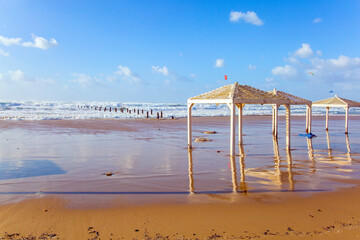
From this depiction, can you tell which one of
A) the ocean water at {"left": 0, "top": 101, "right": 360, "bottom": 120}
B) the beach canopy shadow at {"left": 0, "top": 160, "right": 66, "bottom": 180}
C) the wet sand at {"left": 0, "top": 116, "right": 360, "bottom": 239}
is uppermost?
the ocean water at {"left": 0, "top": 101, "right": 360, "bottom": 120}

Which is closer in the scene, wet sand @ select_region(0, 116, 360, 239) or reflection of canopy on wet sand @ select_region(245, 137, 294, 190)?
wet sand @ select_region(0, 116, 360, 239)

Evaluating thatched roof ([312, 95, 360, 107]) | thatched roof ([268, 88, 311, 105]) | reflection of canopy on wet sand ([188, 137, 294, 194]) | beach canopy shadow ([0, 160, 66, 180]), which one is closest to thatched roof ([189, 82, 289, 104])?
reflection of canopy on wet sand ([188, 137, 294, 194])

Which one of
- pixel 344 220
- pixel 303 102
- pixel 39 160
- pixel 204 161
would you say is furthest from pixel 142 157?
pixel 303 102

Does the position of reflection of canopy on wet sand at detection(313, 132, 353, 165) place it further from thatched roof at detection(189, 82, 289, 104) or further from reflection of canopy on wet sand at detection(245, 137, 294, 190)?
thatched roof at detection(189, 82, 289, 104)

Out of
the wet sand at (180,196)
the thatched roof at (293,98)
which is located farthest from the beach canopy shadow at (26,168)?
the thatched roof at (293,98)

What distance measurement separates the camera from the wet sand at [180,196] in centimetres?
528

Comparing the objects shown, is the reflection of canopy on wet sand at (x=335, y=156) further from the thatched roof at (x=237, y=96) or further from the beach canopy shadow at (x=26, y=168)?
the beach canopy shadow at (x=26, y=168)

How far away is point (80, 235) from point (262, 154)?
9.05 meters

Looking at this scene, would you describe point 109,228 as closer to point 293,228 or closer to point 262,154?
point 293,228

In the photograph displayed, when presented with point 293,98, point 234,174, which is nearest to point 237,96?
point 234,174

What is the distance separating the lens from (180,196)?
6934mm

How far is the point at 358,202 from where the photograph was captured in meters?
6.59

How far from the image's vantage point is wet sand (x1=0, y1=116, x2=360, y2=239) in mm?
5281

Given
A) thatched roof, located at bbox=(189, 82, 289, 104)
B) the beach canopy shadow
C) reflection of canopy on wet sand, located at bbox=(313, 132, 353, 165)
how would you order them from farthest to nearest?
thatched roof, located at bbox=(189, 82, 289, 104) < reflection of canopy on wet sand, located at bbox=(313, 132, 353, 165) < the beach canopy shadow
